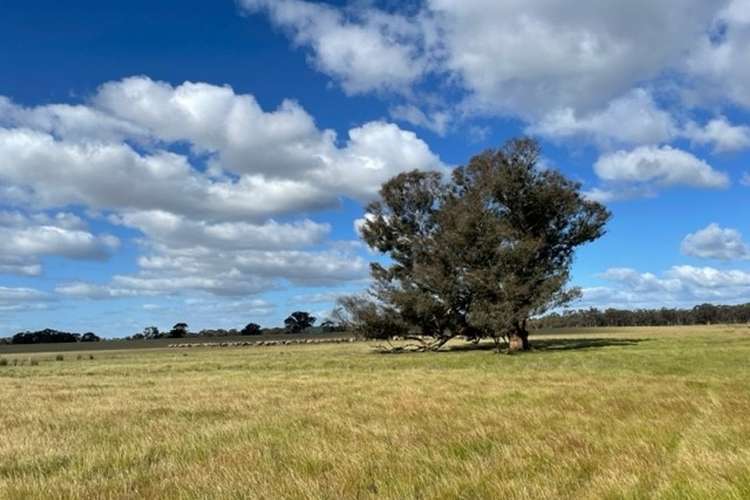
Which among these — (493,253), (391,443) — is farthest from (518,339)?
(391,443)

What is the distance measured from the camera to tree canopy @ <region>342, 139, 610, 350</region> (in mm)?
46781

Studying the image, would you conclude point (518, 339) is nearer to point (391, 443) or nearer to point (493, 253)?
point (493, 253)

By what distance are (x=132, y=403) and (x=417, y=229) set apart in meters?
42.5

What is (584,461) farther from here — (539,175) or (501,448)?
(539,175)

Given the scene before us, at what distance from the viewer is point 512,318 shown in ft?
151

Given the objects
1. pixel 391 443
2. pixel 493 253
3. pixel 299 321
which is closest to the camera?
pixel 391 443

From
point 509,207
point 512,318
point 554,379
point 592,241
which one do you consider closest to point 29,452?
point 554,379

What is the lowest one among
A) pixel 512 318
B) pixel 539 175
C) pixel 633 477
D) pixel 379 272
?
pixel 633 477

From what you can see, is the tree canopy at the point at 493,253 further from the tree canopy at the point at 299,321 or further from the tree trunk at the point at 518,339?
the tree canopy at the point at 299,321

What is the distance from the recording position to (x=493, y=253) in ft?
158

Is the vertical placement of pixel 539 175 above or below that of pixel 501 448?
above

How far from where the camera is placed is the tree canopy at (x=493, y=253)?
46.8 meters

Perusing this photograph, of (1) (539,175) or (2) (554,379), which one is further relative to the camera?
(1) (539,175)

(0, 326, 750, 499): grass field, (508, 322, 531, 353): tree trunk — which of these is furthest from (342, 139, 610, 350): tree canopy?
(0, 326, 750, 499): grass field
